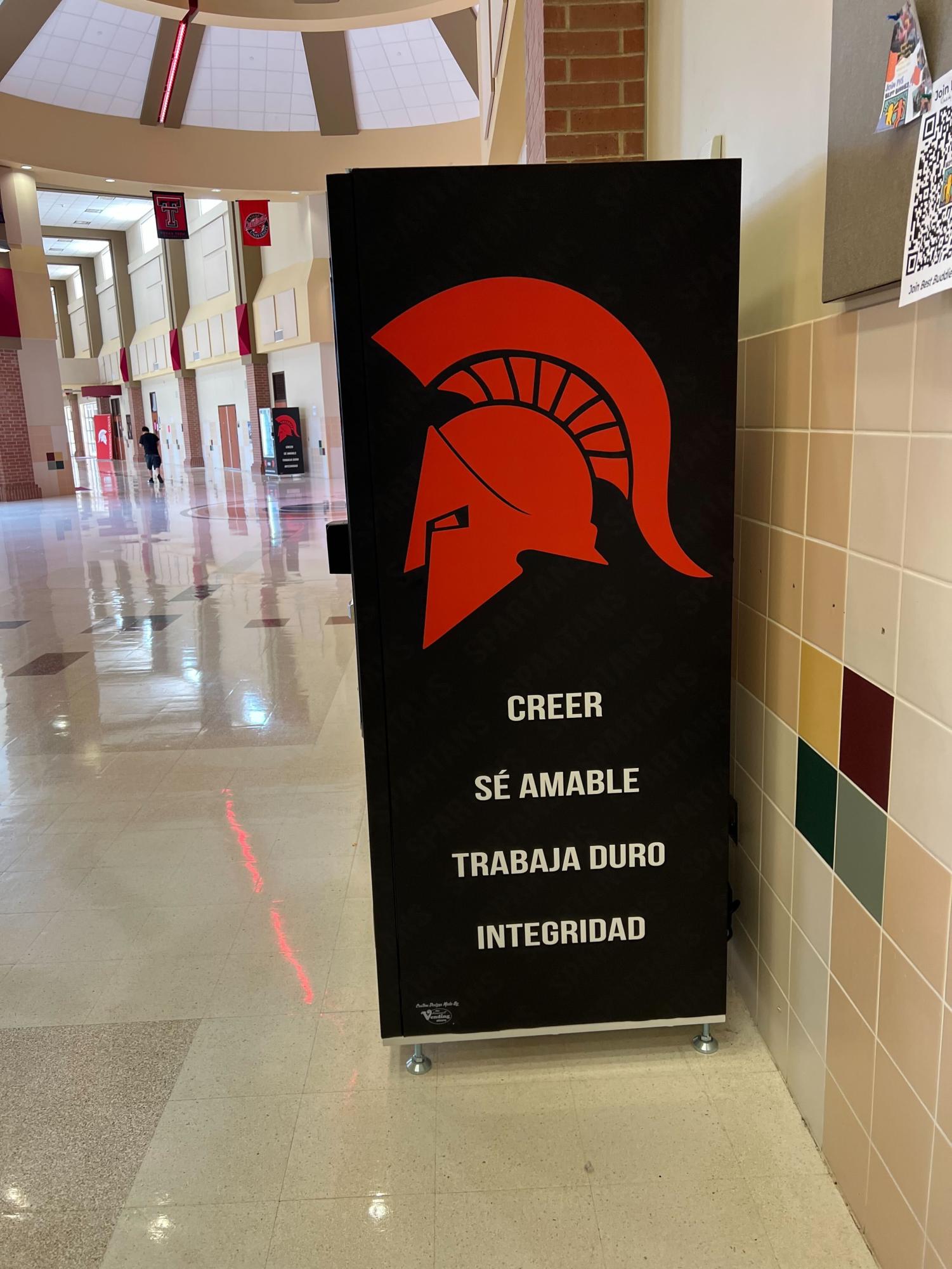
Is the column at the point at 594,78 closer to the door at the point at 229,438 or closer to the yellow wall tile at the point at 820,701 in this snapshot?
the yellow wall tile at the point at 820,701

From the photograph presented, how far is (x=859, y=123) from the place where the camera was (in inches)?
53.5

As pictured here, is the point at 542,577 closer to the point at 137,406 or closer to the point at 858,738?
the point at 858,738

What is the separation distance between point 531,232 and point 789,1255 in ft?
5.93

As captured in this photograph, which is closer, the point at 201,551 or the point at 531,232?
the point at 531,232

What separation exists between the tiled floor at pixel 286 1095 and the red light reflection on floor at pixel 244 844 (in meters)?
0.01

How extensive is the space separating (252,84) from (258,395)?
8.09 meters

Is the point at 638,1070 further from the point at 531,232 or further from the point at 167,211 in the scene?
the point at 167,211

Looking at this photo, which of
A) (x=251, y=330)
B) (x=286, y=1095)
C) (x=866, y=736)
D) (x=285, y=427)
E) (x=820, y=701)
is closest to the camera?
(x=866, y=736)

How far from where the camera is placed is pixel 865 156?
134 cm

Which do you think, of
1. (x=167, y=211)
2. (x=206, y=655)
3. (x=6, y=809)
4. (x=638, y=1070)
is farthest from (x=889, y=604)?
(x=167, y=211)

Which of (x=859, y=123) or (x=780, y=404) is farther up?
(x=859, y=123)

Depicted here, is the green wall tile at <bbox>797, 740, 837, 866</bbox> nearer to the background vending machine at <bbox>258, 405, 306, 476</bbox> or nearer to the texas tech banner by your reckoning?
the texas tech banner

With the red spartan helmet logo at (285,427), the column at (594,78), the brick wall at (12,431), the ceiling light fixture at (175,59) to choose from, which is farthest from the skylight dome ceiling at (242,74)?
the column at (594,78)

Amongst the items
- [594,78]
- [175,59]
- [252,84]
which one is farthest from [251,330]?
[594,78]
